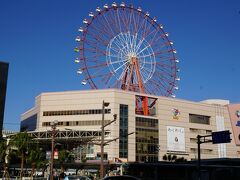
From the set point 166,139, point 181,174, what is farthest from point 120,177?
point 166,139

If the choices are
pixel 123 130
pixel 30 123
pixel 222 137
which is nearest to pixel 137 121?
pixel 123 130

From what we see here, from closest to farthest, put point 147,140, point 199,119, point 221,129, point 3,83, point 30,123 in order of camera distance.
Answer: point 3,83 < point 147,140 < point 199,119 < point 30,123 < point 221,129

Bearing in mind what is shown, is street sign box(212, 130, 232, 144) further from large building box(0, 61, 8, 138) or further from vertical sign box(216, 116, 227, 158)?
vertical sign box(216, 116, 227, 158)

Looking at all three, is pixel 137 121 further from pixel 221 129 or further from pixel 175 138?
pixel 221 129

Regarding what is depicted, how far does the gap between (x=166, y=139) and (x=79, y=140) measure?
94.6 ft

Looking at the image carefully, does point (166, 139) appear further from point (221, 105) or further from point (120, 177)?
point (120, 177)

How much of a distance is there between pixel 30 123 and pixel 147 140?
38.1 metres

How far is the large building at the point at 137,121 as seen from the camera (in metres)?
97.9

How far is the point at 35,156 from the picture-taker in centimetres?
6819

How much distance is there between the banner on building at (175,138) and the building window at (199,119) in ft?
20.3

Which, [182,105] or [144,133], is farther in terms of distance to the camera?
[182,105]

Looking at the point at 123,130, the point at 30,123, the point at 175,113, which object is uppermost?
the point at 175,113

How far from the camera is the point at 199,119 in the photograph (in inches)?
4535

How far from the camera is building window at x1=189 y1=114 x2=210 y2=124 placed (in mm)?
113438
